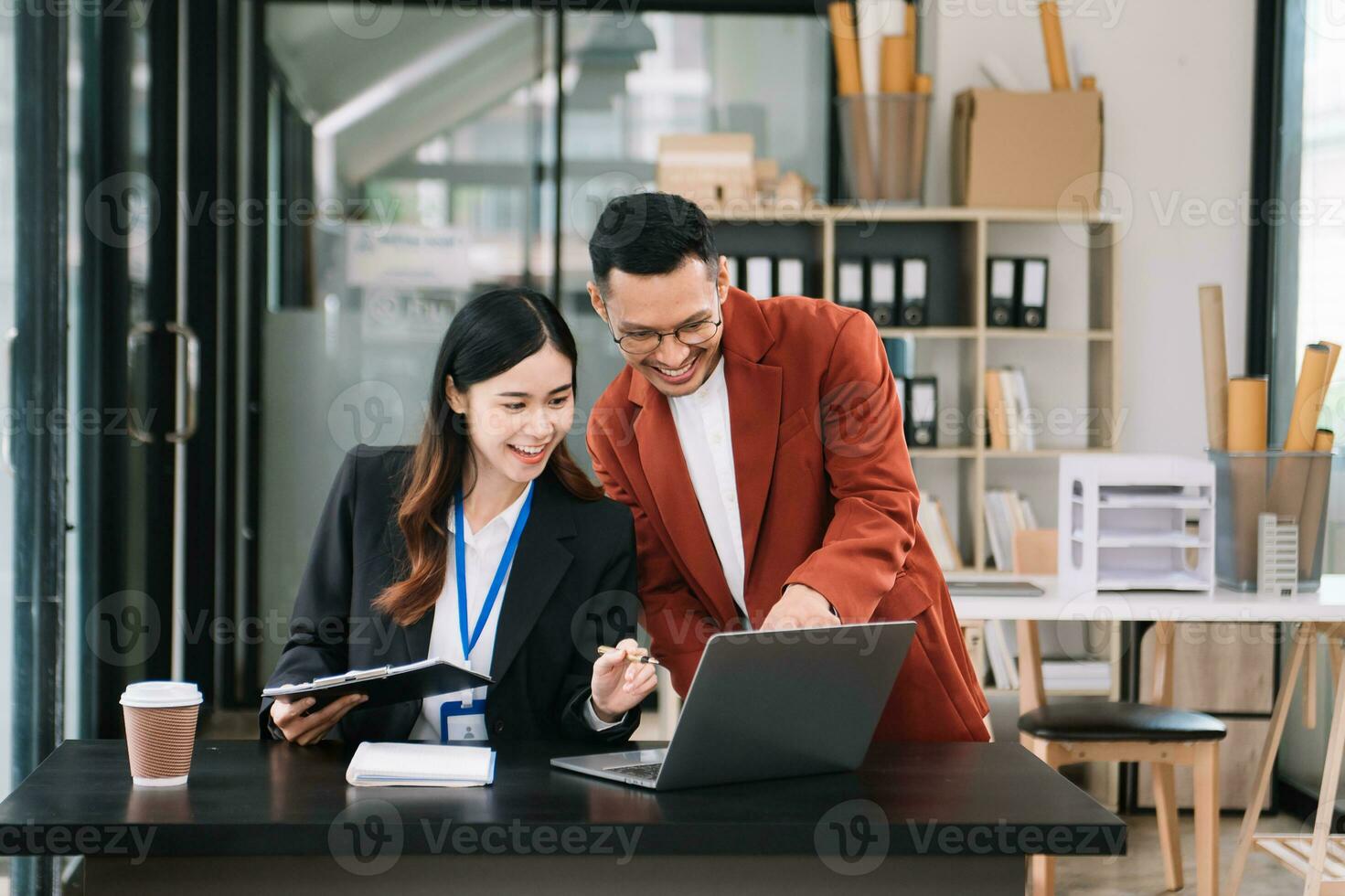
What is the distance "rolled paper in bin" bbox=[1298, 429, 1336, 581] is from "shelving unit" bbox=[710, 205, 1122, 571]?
1.26 meters

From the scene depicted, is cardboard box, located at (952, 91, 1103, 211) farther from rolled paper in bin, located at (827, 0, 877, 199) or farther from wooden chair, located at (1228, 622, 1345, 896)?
wooden chair, located at (1228, 622, 1345, 896)

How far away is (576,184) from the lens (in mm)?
5035

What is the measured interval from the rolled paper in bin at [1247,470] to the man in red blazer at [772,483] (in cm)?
152

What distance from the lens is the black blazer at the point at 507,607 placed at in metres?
1.89

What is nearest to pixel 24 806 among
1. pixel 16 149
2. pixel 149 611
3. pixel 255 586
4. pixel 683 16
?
pixel 16 149

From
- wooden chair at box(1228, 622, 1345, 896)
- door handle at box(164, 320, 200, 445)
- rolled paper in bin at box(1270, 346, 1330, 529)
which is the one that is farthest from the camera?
door handle at box(164, 320, 200, 445)

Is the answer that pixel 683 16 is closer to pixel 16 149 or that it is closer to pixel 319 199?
pixel 319 199

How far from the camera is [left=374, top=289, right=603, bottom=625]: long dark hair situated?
1.90 metres

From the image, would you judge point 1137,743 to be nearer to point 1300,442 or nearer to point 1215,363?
point 1300,442

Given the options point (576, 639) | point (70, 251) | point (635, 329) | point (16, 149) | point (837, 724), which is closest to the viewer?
point (837, 724)

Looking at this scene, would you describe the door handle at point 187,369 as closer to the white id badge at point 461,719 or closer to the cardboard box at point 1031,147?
the white id badge at point 461,719

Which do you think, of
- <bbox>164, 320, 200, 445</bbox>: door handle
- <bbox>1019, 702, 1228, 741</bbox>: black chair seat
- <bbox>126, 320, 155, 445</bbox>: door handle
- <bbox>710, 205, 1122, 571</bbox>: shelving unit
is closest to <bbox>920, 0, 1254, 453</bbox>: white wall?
<bbox>710, 205, 1122, 571</bbox>: shelving unit

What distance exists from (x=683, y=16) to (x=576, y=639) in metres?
3.62

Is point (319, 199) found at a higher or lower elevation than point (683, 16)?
lower
